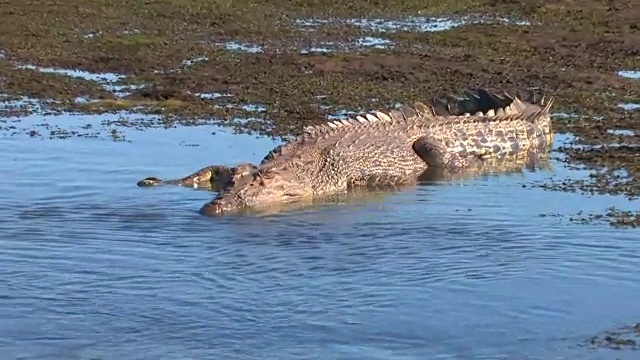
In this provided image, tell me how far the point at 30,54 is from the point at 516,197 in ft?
35.3

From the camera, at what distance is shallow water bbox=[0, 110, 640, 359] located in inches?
285

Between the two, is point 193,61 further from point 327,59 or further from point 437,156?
point 437,156

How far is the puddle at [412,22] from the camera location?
78.9ft

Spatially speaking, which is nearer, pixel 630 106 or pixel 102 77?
pixel 630 106

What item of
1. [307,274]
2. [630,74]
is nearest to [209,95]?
[630,74]

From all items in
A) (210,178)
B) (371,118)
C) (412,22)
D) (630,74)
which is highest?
(412,22)

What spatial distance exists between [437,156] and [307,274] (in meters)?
4.53

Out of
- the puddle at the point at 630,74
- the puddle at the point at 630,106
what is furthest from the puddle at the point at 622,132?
the puddle at the point at 630,74

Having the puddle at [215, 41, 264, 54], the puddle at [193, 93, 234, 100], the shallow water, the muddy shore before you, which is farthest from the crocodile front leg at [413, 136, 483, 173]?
the puddle at [215, 41, 264, 54]

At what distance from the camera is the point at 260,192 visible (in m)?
11.2

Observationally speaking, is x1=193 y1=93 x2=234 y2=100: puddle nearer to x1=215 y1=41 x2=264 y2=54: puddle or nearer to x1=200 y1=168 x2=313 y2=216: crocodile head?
x1=215 y1=41 x2=264 y2=54: puddle

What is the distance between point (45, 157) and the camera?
1277cm

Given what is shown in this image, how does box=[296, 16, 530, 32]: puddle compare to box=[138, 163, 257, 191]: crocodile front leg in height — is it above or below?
above

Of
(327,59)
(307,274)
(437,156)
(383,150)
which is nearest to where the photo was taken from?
(307,274)
